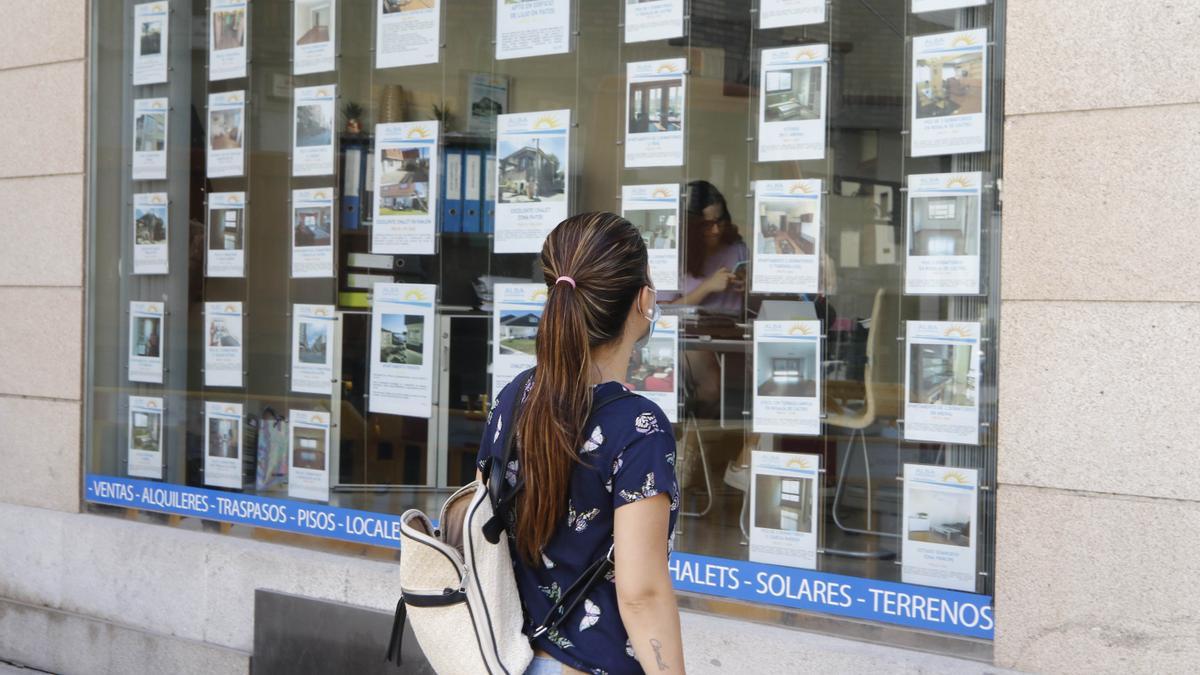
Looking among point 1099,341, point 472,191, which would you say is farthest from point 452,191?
point 1099,341

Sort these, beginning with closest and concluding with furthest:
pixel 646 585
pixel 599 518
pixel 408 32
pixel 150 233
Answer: pixel 646 585 → pixel 599 518 → pixel 408 32 → pixel 150 233

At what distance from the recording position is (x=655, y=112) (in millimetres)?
5070

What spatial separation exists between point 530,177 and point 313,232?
4.09ft

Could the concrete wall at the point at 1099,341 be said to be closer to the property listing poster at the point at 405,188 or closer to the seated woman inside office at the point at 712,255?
the seated woman inside office at the point at 712,255

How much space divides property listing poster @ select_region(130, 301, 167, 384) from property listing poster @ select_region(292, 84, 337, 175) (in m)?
1.14

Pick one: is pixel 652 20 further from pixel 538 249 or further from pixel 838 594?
pixel 838 594

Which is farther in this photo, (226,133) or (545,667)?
(226,133)

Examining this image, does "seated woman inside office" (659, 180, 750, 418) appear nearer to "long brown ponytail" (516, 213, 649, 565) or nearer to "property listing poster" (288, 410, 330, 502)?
"property listing poster" (288, 410, 330, 502)

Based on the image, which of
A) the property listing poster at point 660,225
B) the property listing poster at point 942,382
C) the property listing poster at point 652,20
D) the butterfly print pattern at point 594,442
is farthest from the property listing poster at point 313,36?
the butterfly print pattern at point 594,442

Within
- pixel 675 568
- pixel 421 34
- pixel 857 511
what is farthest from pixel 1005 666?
pixel 421 34

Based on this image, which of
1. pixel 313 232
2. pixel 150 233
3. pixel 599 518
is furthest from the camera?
pixel 150 233

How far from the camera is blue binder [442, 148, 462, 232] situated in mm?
5609

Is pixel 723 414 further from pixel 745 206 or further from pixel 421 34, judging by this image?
pixel 421 34

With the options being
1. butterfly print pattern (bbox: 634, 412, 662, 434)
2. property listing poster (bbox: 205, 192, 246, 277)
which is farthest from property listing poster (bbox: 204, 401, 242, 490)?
butterfly print pattern (bbox: 634, 412, 662, 434)
